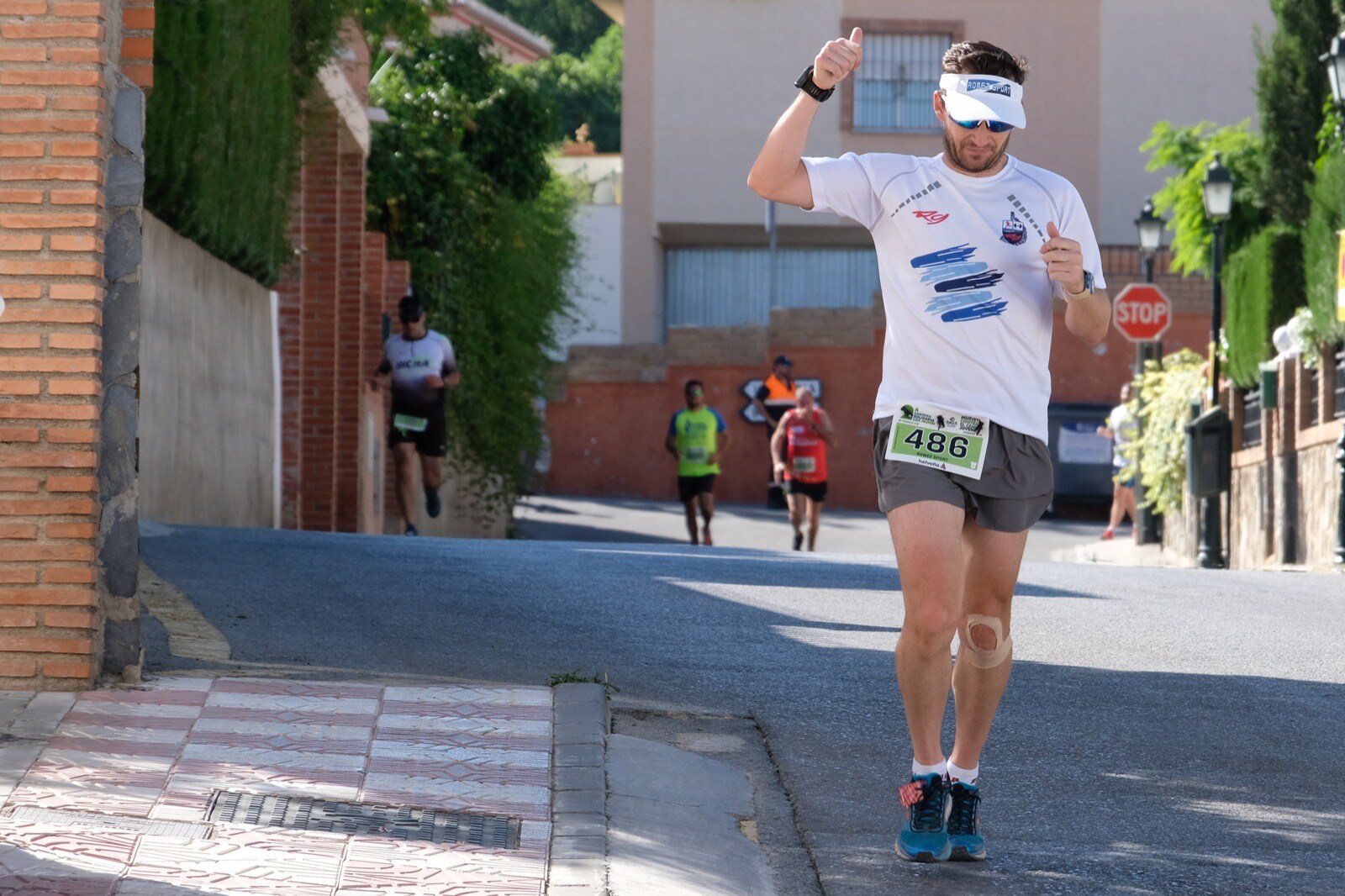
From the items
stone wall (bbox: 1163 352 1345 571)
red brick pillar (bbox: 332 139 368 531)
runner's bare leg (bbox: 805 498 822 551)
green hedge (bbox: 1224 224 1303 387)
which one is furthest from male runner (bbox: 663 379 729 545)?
green hedge (bbox: 1224 224 1303 387)

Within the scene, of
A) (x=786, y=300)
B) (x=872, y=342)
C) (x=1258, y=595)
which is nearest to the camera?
(x=1258, y=595)

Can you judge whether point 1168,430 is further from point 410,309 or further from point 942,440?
point 942,440

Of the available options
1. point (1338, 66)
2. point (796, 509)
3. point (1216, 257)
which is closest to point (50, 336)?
point (1338, 66)

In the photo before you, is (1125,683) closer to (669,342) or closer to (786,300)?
(669,342)

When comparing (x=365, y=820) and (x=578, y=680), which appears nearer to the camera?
(x=365, y=820)

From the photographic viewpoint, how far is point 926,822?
5.11m

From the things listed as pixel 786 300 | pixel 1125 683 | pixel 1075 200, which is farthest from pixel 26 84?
pixel 786 300

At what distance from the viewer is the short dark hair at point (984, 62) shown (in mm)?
5188

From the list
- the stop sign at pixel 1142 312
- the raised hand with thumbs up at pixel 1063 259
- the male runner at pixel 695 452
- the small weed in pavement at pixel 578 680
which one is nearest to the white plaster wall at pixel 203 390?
the male runner at pixel 695 452

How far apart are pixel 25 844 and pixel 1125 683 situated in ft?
15.2

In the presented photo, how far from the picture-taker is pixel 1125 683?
7953 mm

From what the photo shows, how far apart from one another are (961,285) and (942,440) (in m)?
0.40

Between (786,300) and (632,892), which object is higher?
(786,300)

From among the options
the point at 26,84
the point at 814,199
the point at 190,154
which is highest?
the point at 190,154
